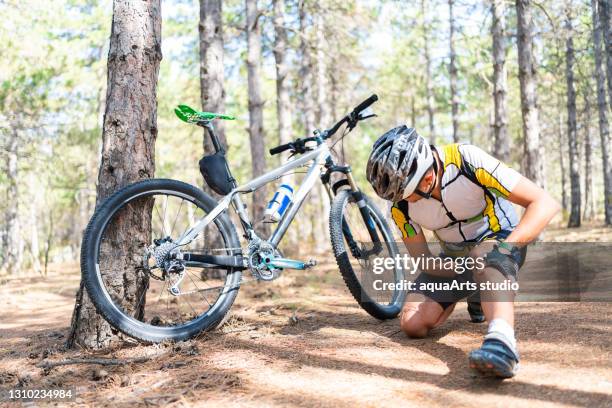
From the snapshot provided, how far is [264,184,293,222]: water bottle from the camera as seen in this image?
3.85 meters

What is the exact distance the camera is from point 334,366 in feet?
9.22

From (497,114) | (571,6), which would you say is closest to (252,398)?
(497,114)

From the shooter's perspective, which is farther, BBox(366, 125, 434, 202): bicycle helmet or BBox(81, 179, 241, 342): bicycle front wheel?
BBox(81, 179, 241, 342): bicycle front wheel

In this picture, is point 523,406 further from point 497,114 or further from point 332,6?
point 332,6

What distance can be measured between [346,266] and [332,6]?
11273 millimetres

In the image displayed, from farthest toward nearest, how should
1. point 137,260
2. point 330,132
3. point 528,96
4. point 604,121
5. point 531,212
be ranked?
1. point 604,121
2. point 528,96
3. point 330,132
4. point 137,260
5. point 531,212

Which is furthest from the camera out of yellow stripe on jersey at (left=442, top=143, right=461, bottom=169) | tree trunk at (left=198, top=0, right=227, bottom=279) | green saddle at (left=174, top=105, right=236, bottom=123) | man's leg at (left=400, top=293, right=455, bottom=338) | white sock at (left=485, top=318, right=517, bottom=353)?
tree trunk at (left=198, top=0, right=227, bottom=279)

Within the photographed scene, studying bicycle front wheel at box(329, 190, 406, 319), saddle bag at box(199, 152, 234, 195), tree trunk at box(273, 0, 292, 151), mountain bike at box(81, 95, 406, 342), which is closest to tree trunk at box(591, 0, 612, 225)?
tree trunk at box(273, 0, 292, 151)

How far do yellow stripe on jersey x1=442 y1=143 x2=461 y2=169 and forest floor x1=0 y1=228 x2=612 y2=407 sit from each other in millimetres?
1112

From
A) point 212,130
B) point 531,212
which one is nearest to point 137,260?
point 212,130

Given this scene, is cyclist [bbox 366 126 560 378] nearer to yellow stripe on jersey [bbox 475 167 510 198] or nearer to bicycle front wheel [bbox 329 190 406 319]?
yellow stripe on jersey [bbox 475 167 510 198]

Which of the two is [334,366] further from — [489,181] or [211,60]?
[211,60]

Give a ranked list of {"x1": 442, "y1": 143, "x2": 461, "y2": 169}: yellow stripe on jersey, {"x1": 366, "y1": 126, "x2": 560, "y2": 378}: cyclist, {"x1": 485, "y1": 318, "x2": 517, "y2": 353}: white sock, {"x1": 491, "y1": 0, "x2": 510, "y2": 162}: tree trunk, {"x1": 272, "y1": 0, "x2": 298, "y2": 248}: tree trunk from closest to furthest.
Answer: {"x1": 485, "y1": 318, "x2": 517, "y2": 353}: white sock, {"x1": 366, "y1": 126, "x2": 560, "y2": 378}: cyclist, {"x1": 442, "y1": 143, "x2": 461, "y2": 169}: yellow stripe on jersey, {"x1": 491, "y1": 0, "x2": 510, "y2": 162}: tree trunk, {"x1": 272, "y1": 0, "x2": 298, "y2": 248}: tree trunk

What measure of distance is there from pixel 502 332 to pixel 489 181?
90cm
